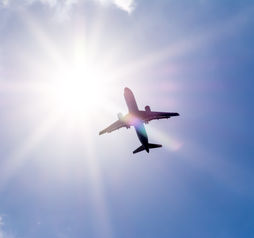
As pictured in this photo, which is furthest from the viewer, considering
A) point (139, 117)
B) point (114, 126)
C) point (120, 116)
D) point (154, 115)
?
point (114, 126)

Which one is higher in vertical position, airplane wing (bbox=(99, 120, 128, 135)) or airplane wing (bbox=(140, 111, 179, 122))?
airplane wing (bbox=(99, 120, 128, 135))

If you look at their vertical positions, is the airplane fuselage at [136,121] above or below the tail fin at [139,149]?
above

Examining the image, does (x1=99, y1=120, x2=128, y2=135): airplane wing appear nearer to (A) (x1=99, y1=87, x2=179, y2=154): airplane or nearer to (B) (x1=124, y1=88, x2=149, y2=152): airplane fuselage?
(A) (x1=99, y1=87, x2=179, y2=154): airplane

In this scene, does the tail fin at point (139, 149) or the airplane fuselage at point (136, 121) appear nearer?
the airplane fuselage at point (136, 121)

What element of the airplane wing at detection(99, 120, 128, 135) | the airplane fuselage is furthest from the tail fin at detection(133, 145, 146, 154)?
the airplane wing at detection(99, 120, 128, 135)

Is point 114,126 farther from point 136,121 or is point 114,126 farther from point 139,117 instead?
point 139,117

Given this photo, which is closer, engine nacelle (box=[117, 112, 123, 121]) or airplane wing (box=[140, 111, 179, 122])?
airplane wing (box=[140, 111, 179, 122])

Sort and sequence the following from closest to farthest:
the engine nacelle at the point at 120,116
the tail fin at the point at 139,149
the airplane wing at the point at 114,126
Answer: the engine nacelle at the point at 120,116 < the airplane wing at the point at 114,126 < the tail fin at the point at 139,149

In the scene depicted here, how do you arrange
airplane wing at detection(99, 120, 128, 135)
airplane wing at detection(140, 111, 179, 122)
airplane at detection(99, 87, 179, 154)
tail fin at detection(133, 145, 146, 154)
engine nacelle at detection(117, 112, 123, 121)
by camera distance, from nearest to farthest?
airplane wing at detection(140, 111, 179, 122) < airplane at detection(99, 87, 179, 154) < engine nacelle at detection(117, 112, 123, 121) < airplane wing at detection(99, 120, 128, 135) < tail fin at detection(133, 145, 146, 154)

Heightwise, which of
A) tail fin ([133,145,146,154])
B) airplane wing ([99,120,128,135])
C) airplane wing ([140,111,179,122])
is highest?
airplane wing ([99,120,128,135])

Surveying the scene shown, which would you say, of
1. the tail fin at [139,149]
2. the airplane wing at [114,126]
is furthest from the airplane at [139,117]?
the tail fin at [139,149]

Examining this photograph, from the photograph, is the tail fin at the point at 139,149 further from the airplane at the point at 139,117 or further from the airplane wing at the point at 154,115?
the airplane wing at the point at 154,115

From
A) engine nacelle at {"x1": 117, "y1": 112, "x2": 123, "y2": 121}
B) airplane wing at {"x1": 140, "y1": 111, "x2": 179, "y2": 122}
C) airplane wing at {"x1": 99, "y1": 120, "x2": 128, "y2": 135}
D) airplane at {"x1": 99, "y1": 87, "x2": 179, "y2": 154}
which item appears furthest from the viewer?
airplane wing at {"x1": 99, "y1": 120, "x2": 128, "y2": 135}

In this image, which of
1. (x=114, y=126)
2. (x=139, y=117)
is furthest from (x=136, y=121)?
(x=114, y=126)
